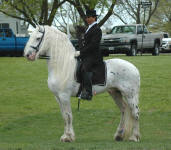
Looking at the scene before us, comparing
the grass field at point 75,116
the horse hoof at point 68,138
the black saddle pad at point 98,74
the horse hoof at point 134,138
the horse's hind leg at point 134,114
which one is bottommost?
the grass field at point 75,116

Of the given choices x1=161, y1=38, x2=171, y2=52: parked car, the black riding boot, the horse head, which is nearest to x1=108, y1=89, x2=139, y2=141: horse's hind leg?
the black riding boot

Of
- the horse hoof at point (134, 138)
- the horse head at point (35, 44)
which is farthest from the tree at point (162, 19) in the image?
the horse head at point (35, 44)

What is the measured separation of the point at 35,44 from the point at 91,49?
103 centimetres

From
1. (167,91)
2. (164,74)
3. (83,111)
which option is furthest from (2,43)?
(83,111)

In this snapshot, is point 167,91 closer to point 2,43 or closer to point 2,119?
point 2,119

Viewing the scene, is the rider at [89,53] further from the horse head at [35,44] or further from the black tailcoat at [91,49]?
the horse head at [35,44]

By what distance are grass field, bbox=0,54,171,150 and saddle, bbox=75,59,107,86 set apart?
113cm

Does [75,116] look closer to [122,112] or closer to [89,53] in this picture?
[122,112]

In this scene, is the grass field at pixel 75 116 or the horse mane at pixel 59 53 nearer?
the grass field at pixel 75 116

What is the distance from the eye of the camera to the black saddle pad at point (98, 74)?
1041cm

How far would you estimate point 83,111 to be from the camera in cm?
1608

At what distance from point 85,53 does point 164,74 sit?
1350 cm

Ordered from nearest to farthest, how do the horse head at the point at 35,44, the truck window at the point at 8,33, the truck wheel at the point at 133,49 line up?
the horse head at the point at 35,44 < the truck wheel at the point at 133,49 < the truck window at the point at 8,33

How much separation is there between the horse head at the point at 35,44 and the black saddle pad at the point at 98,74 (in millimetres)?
Result: 817
